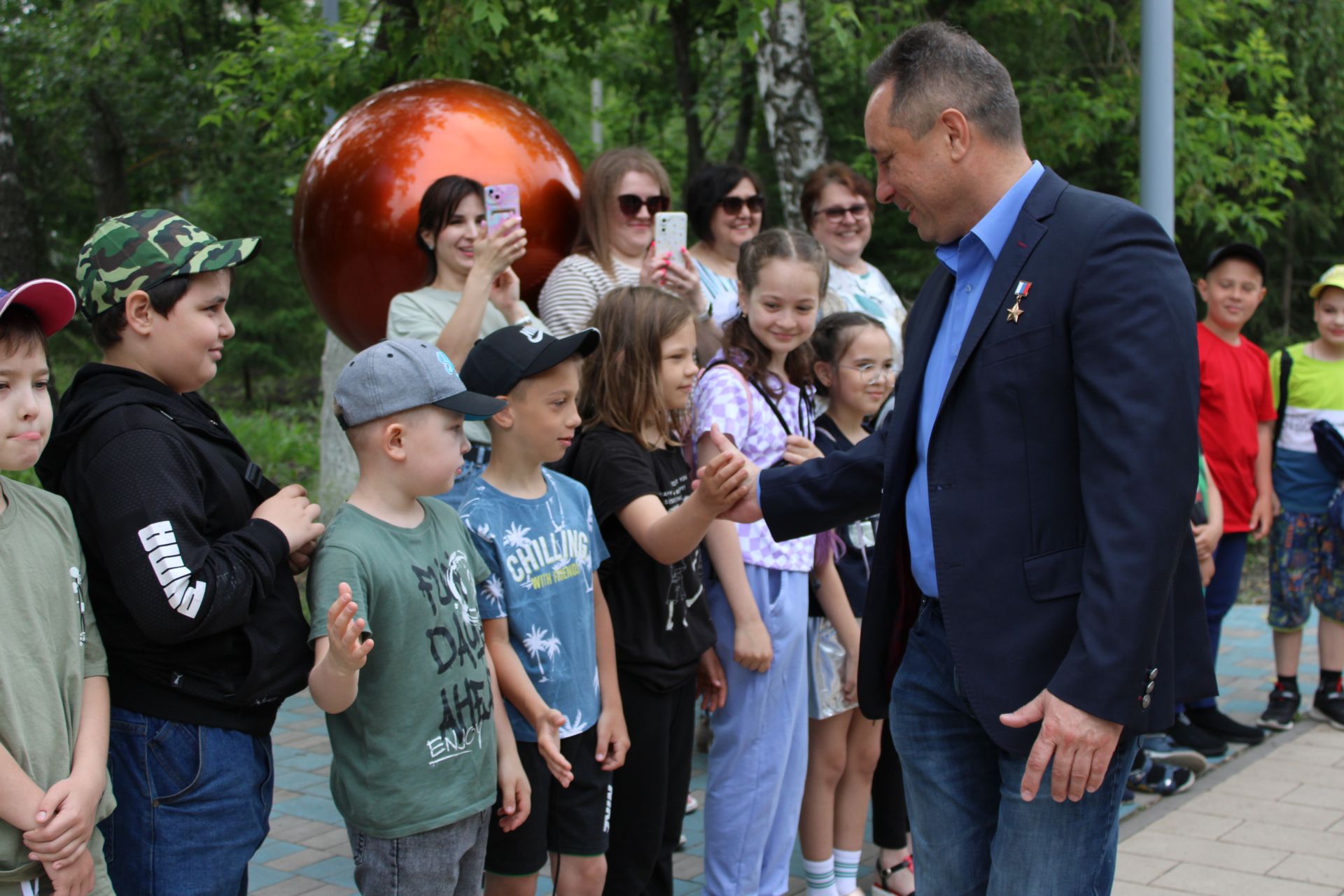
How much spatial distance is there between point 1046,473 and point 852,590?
196 cm

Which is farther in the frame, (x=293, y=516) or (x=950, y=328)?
(x=293, y=516)

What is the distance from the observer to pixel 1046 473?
238 centimetres

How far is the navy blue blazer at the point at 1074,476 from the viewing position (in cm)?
223

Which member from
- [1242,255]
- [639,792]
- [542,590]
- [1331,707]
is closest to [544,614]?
[542,590]

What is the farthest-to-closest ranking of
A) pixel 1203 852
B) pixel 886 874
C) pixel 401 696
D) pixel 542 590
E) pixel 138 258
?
pixel 1203 852, pixel 886 874, pixel 542 590, pixel 401 696, pixel 138 258

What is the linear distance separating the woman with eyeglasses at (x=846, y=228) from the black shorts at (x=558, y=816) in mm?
2475

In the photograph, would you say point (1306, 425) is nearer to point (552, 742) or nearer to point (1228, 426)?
point (1228, 426)

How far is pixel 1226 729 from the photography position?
6086mm

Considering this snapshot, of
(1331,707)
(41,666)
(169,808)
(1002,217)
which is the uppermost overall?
(1002,217)

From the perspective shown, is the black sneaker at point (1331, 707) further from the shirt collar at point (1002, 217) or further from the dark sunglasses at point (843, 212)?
the shirt collar at point (1002, 217)

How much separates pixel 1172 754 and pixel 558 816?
10.9ft

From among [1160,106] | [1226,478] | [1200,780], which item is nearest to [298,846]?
[1200,780]

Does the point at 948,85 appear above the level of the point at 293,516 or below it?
above

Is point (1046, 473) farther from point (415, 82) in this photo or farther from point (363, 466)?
point (415, 82)
